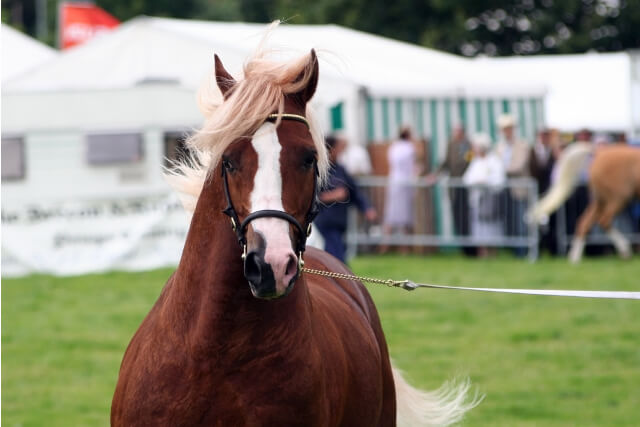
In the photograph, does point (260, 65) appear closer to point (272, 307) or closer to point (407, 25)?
point (272, 307)

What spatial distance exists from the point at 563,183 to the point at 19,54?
10.2m

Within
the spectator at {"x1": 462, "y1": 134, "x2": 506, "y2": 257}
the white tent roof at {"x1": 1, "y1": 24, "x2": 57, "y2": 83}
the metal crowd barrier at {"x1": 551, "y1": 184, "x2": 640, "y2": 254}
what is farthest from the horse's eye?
the white tent roof at {"x1": 1, "y1": 24, "x2": 57, "y2": 83}

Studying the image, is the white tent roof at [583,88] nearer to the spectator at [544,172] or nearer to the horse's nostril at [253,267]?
the spectator at [544,172]

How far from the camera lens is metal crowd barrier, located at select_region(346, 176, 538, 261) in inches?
680

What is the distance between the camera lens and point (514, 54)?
4444cm

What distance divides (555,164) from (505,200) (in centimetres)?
135

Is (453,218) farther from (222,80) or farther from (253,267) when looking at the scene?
(253,267)

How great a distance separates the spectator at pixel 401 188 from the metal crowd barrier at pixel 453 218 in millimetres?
88

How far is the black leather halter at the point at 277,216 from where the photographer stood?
3518 mm

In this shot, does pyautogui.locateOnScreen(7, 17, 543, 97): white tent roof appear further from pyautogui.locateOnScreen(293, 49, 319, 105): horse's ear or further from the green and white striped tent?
pyautogui.locateOnScreen(293, 49, 319, 105): horse's ear

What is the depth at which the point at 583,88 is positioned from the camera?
2744cm

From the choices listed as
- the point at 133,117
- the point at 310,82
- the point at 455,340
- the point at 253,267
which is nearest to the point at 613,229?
the point at 133,117

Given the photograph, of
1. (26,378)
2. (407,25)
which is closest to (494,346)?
(26,378)

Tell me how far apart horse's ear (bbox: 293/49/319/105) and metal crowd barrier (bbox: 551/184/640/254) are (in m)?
14.3
